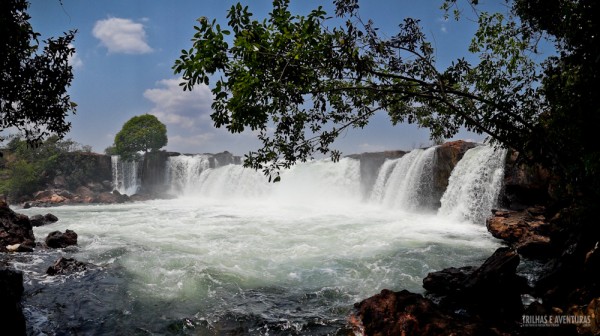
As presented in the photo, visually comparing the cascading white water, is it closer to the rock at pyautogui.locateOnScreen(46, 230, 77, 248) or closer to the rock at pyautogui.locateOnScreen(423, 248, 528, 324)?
the rock at pyautogui.locateOnScreen(46, 230, 77, 248)

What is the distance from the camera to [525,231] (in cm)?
1162

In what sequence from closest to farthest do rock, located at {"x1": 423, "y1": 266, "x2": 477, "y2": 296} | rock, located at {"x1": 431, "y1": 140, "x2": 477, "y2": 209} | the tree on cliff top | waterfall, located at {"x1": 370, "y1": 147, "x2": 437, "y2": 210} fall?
rock, located at {"x1": 423, "y1": 266, "x2": 477, "y2": 296}
rock, located at {"x1": 431, "y1": 140, "x2": 477, "y2": 209}
waterfall, located at {"x1": 370, "y1": 147, "x2": 437, "y2": 210}
the tree on cliff top

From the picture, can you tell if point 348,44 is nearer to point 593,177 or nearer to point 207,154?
point 593,177

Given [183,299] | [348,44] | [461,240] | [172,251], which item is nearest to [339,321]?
[183,299]

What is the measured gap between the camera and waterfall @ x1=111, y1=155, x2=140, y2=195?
43594mm

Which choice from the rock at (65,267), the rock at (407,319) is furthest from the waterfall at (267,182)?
the rock at (407,319)

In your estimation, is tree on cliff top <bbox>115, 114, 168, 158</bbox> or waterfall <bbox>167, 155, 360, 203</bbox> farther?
tree on cliff top <bbox>115, 114, 168, 158</bbox>

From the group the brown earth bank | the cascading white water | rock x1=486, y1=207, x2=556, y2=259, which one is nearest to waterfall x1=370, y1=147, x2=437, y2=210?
rock x1=486, y1=207, x2=556, y2=259

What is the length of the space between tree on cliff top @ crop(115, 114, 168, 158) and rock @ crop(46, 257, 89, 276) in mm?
38105

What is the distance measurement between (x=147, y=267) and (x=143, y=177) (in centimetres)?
3817

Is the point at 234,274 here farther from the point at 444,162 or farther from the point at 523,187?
the point at 444,162

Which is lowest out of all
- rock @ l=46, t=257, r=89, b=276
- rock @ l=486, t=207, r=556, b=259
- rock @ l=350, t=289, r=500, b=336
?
rock @ l=46, t=257, r=89, b=276

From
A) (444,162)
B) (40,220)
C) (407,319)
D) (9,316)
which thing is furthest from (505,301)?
(40,220)

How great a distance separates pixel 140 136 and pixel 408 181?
38.6 m
